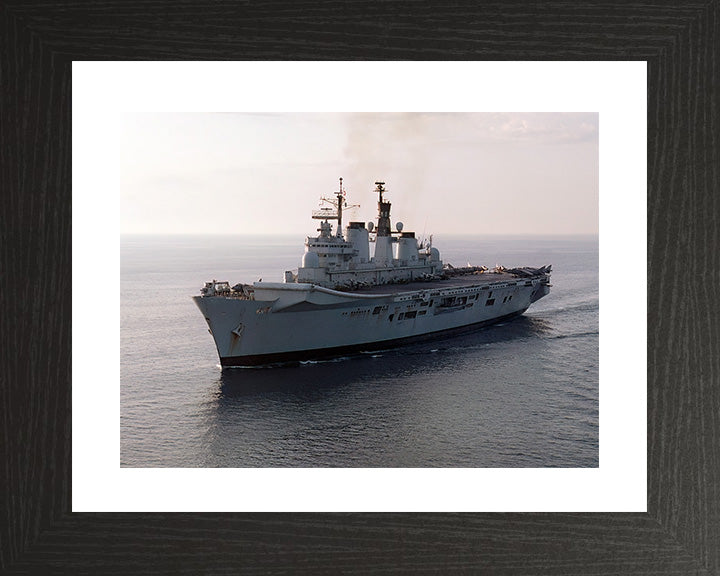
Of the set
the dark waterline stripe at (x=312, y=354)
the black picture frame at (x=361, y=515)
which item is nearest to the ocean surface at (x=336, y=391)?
the dark waterline stripe at (x=312, y=354)

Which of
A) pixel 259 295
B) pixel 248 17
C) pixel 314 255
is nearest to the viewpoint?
pixel 248 17

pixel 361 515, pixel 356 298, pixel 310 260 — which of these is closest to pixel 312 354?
pixel 356 298

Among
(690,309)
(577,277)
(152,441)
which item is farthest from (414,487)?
(577,277)

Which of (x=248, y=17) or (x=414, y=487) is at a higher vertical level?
(x=248, y=17)

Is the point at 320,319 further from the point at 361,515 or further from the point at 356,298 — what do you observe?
the point at 361,515

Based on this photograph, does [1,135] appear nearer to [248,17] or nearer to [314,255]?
[248,17]

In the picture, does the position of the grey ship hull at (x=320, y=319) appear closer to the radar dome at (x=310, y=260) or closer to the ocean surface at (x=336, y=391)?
the ocean surface at (x=336, y=391)
